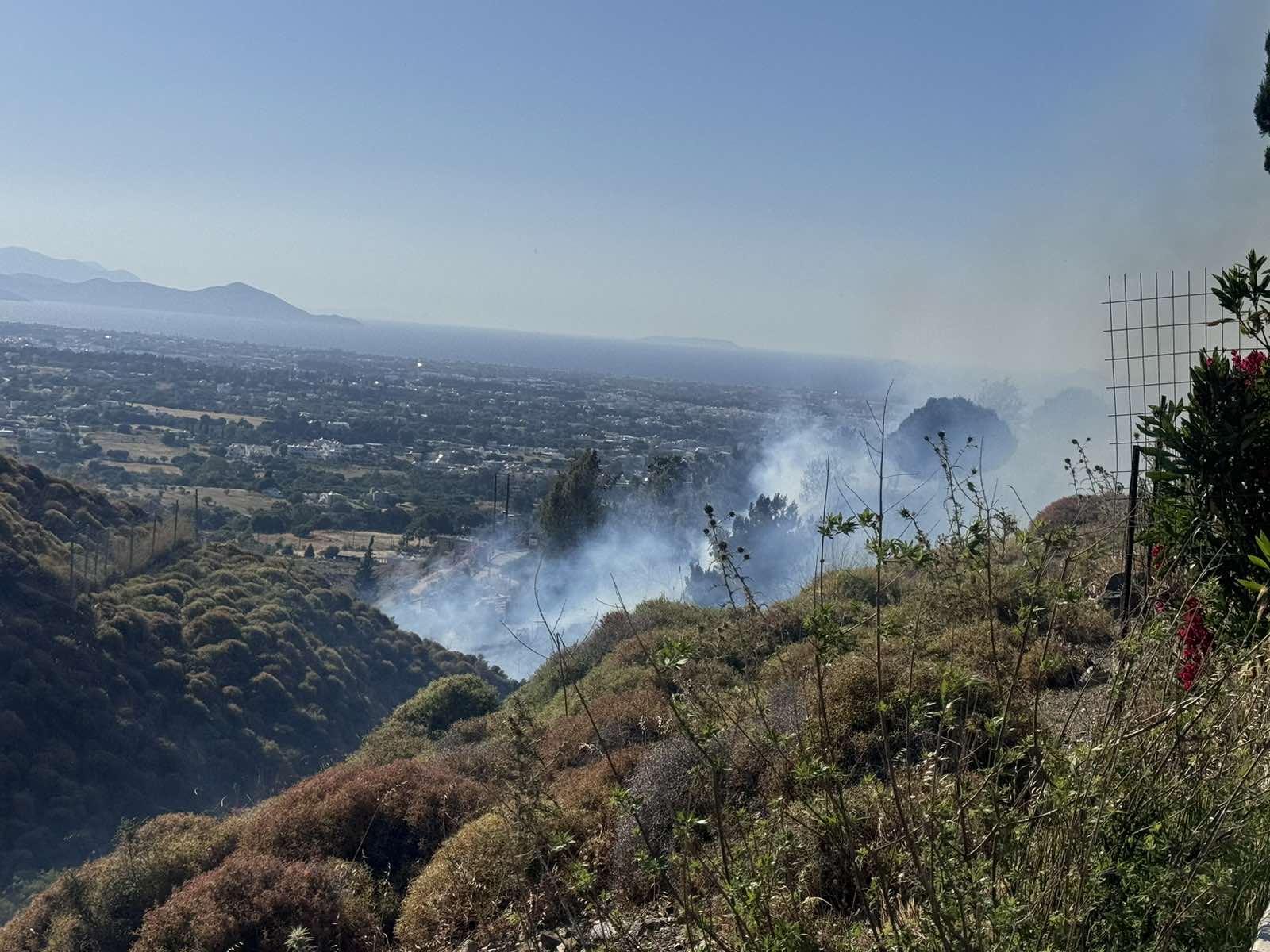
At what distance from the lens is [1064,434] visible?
4416 cm

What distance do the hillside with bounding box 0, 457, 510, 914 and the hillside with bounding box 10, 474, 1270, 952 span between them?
452 inches

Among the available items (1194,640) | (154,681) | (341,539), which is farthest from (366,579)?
(1194,640)

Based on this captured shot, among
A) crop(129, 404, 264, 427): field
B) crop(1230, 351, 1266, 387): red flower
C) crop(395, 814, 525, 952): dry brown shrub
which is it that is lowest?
crop(395, 814, 525, 952): dry brown shrub

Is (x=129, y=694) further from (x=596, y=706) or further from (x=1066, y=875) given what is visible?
(x=1066, y=875)

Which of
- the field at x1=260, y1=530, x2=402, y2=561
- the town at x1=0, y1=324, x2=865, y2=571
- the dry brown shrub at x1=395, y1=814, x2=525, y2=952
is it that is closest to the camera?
the dry brown shrub at x1=395, y1=814, x2=525, y2=952

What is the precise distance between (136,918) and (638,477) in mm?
36640

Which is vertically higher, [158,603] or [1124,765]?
[1124,765]

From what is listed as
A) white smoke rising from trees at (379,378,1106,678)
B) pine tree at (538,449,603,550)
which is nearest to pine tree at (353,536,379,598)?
white smoke rising from trees at (379,378,1106,678)

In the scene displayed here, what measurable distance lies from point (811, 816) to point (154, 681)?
2344 centimetres

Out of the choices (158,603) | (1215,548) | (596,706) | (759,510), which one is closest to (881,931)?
(1215,548)

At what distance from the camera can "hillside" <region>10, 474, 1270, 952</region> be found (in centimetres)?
278

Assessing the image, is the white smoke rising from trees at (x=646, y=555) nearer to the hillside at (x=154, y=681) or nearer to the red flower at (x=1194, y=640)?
the hillside at (x=154, y=681)

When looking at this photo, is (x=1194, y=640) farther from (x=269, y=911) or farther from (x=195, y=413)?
(x=195, y=413)

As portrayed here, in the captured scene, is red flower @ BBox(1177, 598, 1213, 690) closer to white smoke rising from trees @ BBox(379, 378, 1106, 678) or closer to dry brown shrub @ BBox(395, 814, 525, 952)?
dry brown shrub @ BBox(395, 814, 525, 952)
